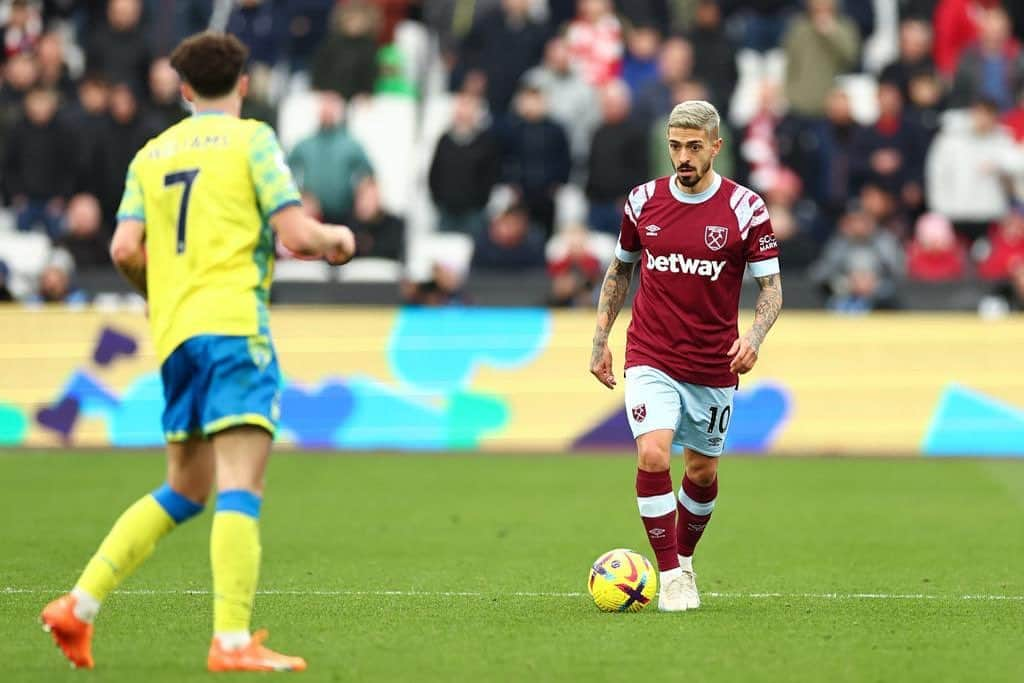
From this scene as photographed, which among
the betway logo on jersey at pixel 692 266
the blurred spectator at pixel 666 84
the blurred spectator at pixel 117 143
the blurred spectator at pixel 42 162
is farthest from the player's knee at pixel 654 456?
the blurred spectator at pixel 42 162

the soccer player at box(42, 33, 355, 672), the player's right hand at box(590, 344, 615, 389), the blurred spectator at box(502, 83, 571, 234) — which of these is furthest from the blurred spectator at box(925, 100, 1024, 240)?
the soccer player at box(42, 33, 355, 672)

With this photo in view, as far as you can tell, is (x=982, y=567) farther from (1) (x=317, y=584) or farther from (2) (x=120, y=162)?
(2) (x=120, y=162)

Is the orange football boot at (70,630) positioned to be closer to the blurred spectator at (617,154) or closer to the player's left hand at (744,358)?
the player's left hand at (744,358)

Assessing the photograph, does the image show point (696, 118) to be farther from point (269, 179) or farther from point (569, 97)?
point (569, 97)

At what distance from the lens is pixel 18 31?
76.2 ft

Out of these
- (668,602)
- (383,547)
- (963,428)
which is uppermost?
(668,602)

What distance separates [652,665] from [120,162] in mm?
15490

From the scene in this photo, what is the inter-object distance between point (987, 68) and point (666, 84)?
3.81 meters

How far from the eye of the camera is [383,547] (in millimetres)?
11398

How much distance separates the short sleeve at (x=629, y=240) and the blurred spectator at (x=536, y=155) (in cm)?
1192

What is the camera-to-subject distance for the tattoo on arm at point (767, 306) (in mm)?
8602

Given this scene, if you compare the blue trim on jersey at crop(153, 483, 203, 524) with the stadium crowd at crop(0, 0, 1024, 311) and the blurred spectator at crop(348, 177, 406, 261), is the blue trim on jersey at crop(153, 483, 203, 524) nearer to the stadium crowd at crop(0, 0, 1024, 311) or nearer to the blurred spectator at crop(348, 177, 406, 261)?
the stadium crowd at crop(0, 0, 1024, 311)

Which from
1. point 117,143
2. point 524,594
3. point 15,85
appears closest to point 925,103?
point 117,143

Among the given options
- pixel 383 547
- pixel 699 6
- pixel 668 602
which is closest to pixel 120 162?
pixel 699 6
